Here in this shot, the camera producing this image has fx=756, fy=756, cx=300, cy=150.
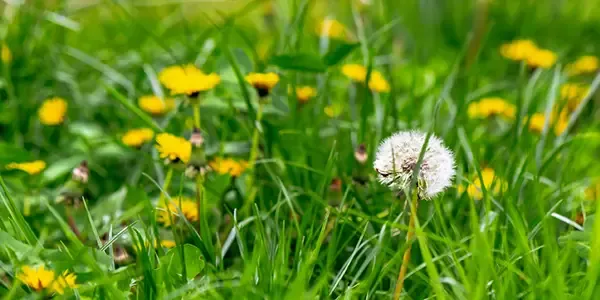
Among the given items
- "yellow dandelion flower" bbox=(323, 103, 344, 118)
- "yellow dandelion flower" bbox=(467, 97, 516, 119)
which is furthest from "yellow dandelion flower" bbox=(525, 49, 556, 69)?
"yellow dandelion flower" bbox=(323, 103, 344, 118)

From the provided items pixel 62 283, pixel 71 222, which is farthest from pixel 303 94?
pixel 62 283

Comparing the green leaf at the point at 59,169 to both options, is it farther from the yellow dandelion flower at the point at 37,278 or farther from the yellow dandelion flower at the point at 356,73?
the yellow dandelion flower at the point at 356,73

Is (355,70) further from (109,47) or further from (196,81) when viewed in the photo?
(109,47)

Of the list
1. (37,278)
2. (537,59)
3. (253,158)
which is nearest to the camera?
(37,278)

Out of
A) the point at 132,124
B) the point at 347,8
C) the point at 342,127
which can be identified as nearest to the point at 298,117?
the point at 342,127

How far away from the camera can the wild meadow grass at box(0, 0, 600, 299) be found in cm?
113

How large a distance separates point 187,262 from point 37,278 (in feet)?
0.74

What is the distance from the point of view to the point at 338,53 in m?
1.67

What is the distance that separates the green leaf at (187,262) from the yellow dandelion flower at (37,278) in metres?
0.17

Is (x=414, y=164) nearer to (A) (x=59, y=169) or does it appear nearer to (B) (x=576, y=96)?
(A) (x=59, y=169)

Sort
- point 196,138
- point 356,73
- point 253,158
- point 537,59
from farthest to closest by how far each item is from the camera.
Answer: point 537,59 → point 356,73 → point 253,158 → point 196,138

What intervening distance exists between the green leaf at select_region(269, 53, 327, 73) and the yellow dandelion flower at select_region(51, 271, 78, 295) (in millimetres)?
683

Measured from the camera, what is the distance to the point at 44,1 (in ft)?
7.83

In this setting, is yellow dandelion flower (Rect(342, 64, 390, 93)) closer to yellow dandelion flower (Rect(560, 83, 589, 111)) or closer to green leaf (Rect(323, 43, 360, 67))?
green leaf (Rect(323, 43, 360, 67))
